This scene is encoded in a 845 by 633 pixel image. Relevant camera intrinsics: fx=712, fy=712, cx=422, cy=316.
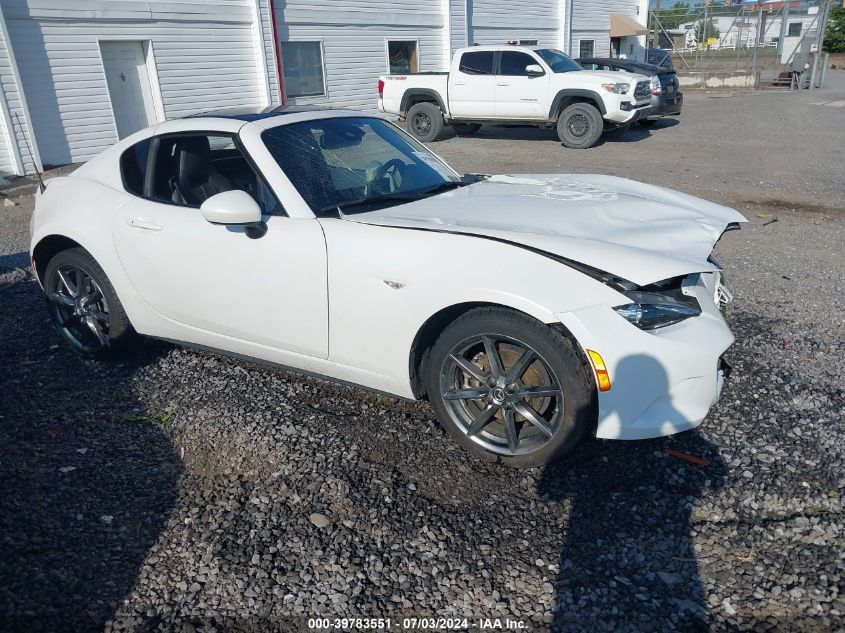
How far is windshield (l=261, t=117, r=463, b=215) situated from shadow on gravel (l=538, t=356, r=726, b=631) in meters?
1.73

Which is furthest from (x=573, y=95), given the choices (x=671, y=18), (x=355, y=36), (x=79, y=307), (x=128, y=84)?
(x=671, y=18)

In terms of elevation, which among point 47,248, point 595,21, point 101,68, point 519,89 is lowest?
point 519,89

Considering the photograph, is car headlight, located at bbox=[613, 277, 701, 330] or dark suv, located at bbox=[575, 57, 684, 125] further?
dark suv, located at bbox=[575, 57, 684, 125]

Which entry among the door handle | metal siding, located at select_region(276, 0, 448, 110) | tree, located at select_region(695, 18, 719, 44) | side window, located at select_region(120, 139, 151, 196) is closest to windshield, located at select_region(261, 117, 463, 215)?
the door handle

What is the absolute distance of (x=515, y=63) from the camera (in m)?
15.0

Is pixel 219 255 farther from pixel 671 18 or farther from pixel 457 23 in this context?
pixel 671 18

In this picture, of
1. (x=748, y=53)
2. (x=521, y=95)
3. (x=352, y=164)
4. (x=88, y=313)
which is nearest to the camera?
(x=352, y=164)

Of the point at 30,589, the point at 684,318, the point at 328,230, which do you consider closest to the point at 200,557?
the point at 30,589

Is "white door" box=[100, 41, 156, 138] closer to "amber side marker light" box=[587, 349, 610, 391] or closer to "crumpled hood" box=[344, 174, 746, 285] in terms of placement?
"crumpled hood" box=[344, 174, 746, 285]

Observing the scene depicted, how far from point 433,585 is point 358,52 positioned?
1773 cm

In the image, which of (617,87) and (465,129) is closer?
(617,87)

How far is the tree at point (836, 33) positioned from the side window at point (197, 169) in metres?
50.7

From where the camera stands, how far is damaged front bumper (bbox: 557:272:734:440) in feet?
9.57

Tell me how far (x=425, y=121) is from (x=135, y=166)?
40.6 ft
